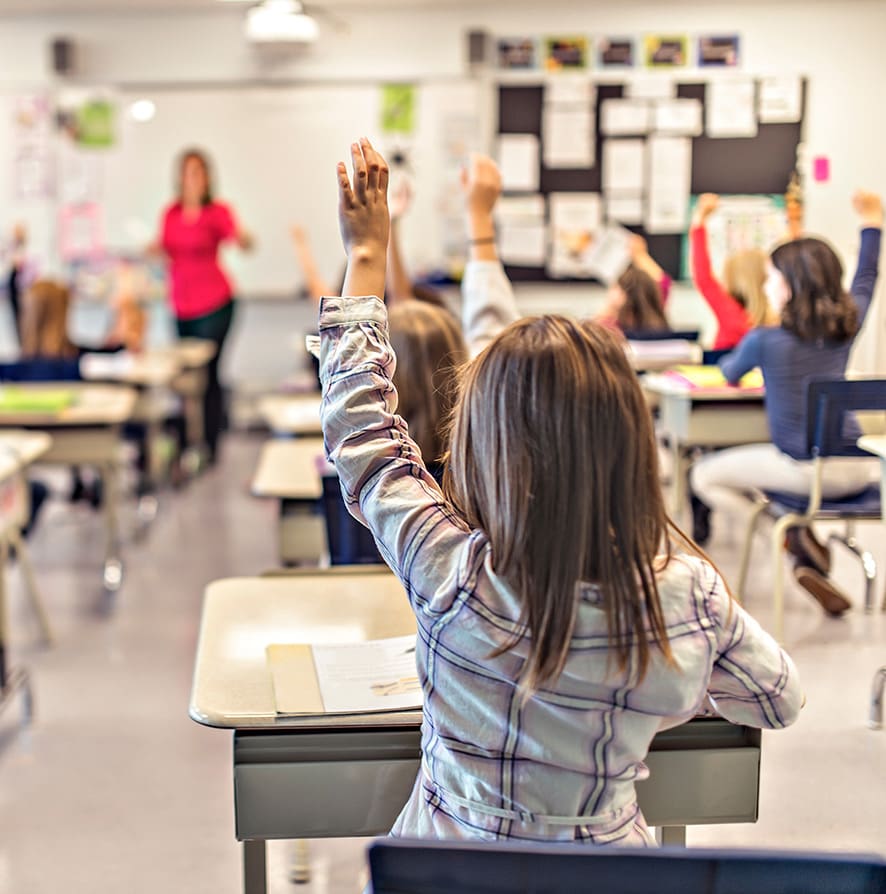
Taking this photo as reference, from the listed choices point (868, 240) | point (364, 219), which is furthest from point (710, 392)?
point (364, 219)

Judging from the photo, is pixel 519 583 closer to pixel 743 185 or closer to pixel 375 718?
pixel 375 718

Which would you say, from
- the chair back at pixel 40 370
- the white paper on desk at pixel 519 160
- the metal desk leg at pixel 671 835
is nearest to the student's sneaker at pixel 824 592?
the metal desk leg at pixel 671 835

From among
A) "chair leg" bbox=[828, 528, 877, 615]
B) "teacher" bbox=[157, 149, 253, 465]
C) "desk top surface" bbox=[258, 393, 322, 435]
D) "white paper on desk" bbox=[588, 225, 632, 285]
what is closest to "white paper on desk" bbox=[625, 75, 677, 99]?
"white paper on desk" bbox=[588, 225, 632, 285]

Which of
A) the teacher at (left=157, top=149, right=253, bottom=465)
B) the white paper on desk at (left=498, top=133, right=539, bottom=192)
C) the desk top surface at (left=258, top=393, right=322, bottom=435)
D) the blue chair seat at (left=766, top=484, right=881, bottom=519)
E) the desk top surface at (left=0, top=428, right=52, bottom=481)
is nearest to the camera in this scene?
the blue chair seat at (left=766, top=484, right=881, bottom=519)

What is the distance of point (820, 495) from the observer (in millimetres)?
3080

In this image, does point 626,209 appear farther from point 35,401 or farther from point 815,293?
point 815,293

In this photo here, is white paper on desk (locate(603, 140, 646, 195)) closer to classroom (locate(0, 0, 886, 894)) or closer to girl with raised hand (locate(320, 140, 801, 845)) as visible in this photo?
classroom (locate(0, 0, 886, 894))

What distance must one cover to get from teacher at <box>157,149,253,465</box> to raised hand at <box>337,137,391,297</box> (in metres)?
4.99

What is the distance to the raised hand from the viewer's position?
124 cm

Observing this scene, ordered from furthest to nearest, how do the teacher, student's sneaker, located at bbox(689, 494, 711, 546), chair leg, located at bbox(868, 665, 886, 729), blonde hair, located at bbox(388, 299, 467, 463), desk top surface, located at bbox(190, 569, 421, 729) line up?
the teacher
student's sneaker, located at bbox(689, 494, 711, 546)
blonde hair, located at bbox(388, 299, 467, 463)
chair leg, located at bbox(868, 665, 886, 729)
desk top surface, located at bbox(190, 569, 421, 729)

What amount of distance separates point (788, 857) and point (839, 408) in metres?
2.21

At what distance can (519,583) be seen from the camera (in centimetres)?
107

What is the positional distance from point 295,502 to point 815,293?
1.24 meters

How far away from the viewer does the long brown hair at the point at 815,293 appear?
93.0 inches
